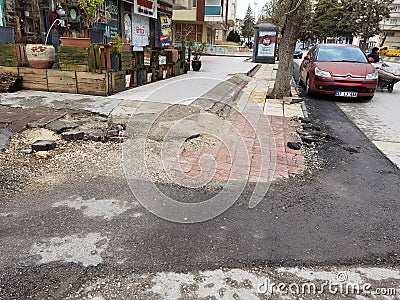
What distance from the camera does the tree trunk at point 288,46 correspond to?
330 inches

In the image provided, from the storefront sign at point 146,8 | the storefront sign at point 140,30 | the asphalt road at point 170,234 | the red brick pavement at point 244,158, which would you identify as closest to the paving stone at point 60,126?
the asphalt road at point 170,234

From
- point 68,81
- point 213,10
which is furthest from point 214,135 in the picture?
point 213,10

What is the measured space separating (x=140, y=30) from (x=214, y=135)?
489 inches

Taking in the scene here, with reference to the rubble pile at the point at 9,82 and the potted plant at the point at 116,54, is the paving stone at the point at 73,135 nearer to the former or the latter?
the potted plant at the point at 116,54

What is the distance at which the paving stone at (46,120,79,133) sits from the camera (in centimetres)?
521

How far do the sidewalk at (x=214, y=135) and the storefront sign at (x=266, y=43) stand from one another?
15.8 meters

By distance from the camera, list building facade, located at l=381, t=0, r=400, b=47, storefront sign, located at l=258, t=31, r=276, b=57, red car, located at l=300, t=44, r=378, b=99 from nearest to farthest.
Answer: red car, located at l=300, t=44, r=378, b=99 → storefront sign, located at l=258, t=31, r=276, b=57 → building facade, located at l=381, t=0, r=400, b=47

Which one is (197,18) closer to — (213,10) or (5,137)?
(213,10)

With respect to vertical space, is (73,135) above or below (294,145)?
above

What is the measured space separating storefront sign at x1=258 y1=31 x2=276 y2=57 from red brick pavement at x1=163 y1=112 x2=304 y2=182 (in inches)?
723

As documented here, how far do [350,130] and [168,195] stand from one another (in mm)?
4860

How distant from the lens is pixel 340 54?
10.6 meters

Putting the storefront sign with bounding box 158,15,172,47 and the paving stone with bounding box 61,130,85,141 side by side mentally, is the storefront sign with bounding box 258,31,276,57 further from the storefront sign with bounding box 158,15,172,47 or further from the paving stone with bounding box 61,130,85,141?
the paving stone with bounding box 61,130,85,141

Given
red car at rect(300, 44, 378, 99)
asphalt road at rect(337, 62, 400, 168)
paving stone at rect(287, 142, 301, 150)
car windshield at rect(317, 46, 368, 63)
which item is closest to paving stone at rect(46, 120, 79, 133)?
paving stone at rect(287, 142, 301, 150)
